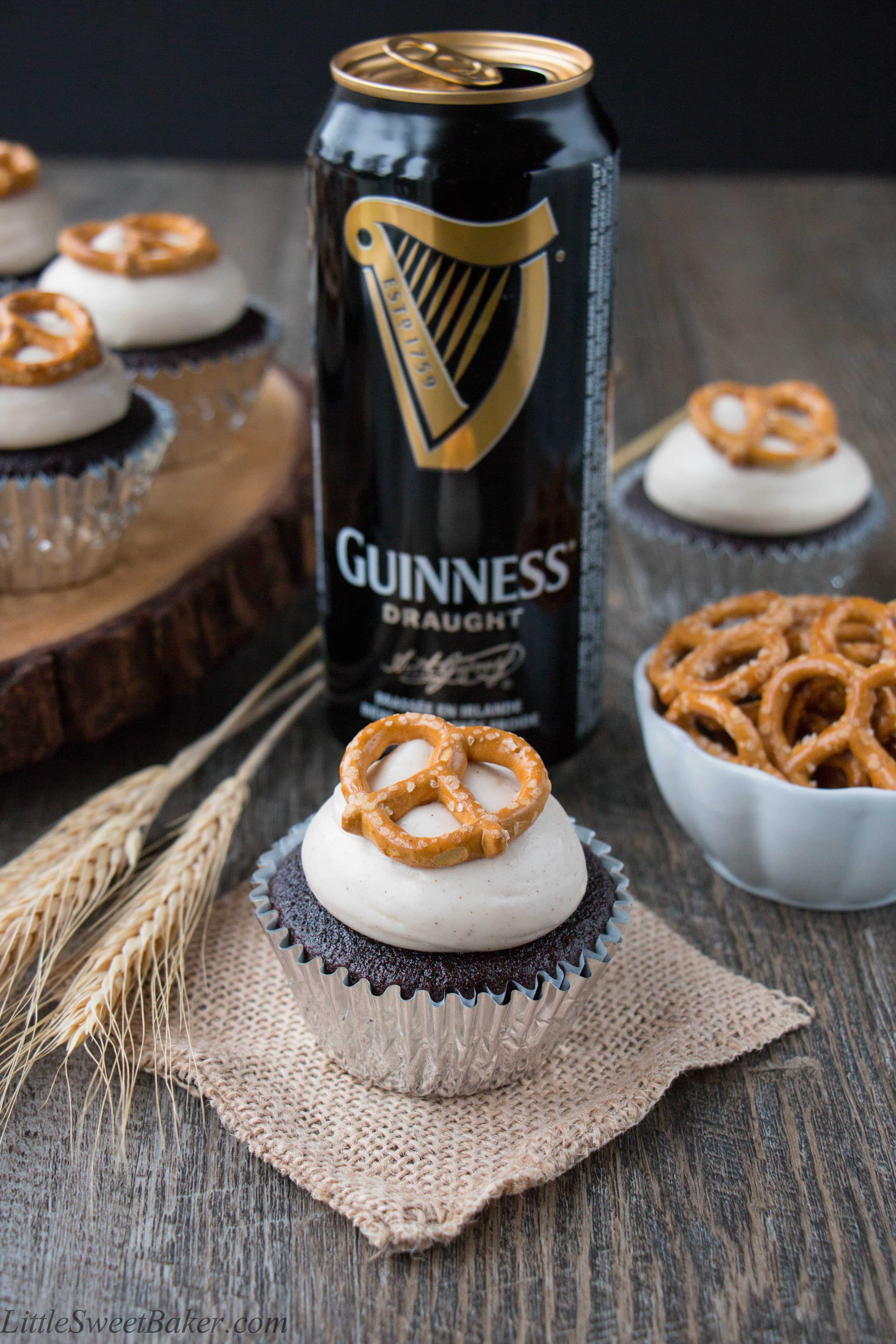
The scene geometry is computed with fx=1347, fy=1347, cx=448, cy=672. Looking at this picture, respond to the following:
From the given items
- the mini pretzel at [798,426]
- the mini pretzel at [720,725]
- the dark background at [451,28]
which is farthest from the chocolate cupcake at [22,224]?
the dark background at [451,28]

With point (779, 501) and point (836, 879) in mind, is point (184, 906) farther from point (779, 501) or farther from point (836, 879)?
point (779, 501)

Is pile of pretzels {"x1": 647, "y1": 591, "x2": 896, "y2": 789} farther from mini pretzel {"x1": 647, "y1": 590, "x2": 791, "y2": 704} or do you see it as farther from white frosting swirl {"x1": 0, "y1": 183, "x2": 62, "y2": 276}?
white frosting swirl {"x1": 0, "y1": 183, "x2": 62, "y2": 276}

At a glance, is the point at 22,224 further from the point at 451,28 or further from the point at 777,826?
the point at 451,28

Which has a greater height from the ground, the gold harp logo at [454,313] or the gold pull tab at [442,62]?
the gold pull tab at [442,62]

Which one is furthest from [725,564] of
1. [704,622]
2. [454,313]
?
[454,313]

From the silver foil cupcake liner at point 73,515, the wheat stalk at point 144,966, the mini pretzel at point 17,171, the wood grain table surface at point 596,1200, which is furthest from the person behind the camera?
the mini pretzel at point 17,171

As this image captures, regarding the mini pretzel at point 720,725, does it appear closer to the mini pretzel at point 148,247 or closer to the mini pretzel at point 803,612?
the mini pretzel at point 803,612

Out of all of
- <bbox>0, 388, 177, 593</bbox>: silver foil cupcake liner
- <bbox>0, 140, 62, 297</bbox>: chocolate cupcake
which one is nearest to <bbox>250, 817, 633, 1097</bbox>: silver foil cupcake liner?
<bbox>0, 388, 177, 593</bbox>: silver foil cupcake liner
